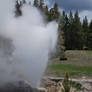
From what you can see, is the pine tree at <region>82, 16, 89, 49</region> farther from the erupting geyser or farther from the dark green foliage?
the erupting geyser

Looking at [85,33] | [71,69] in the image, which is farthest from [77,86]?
[85,33]

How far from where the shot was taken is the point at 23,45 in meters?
7.69

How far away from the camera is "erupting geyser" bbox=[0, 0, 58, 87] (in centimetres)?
757

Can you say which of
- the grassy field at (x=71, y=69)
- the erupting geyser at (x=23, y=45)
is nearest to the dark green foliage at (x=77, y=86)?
the grassy field at (x=71, y=69)

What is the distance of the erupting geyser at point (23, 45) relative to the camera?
7.57m

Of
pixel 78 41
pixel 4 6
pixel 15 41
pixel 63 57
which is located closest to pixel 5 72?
pixel 15 41

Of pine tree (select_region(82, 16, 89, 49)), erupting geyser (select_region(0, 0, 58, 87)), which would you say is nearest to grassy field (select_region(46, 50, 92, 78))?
erupting geyser (select_region(0, 0, 58, 87))

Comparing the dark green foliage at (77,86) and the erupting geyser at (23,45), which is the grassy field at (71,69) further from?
the erupting geyser at (23,45)

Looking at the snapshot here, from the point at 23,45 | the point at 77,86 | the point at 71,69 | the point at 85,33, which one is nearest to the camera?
the point at 23,45

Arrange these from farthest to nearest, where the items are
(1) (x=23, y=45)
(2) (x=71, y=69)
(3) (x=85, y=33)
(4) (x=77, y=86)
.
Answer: (3) (x=85, y=33) < (2) (x=71, y=69) < (4) (x=77, y=86) < (1) (x=23, y=45)

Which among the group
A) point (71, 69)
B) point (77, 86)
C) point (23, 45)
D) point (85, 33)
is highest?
point (85, 33)

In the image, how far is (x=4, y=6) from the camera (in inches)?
301

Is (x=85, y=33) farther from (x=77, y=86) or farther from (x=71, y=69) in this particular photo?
(x=77, y=86)

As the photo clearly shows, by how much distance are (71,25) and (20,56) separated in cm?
5122
